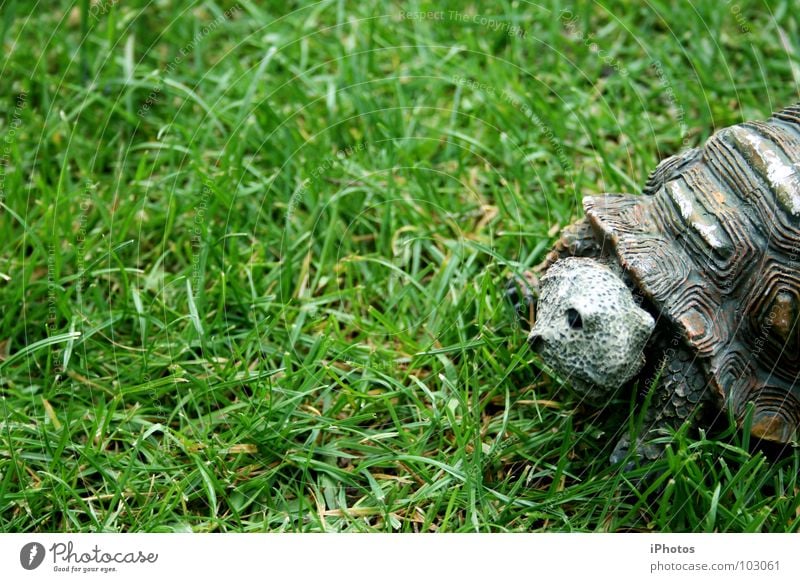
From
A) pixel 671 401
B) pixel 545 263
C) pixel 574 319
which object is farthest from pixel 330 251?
pixel 671 401

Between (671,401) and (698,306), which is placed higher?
(698,306)

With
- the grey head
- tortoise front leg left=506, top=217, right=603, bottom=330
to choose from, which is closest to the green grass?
tortoise front leg left=506, top=217, right=603, bottom=330

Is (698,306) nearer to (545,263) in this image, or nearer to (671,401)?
(671,401)

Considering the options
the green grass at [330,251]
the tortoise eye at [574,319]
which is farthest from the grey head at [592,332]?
the green grass at [330,251]

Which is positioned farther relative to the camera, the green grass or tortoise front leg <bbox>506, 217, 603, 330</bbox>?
tortoise front leg <bbox>506, 217, 603, 330</bbox>

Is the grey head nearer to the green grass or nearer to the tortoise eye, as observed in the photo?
the tortoise eye

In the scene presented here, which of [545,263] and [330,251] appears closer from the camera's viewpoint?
[545,263]

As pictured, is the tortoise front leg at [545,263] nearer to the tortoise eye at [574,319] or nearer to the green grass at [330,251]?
the green grass at [330,251]
